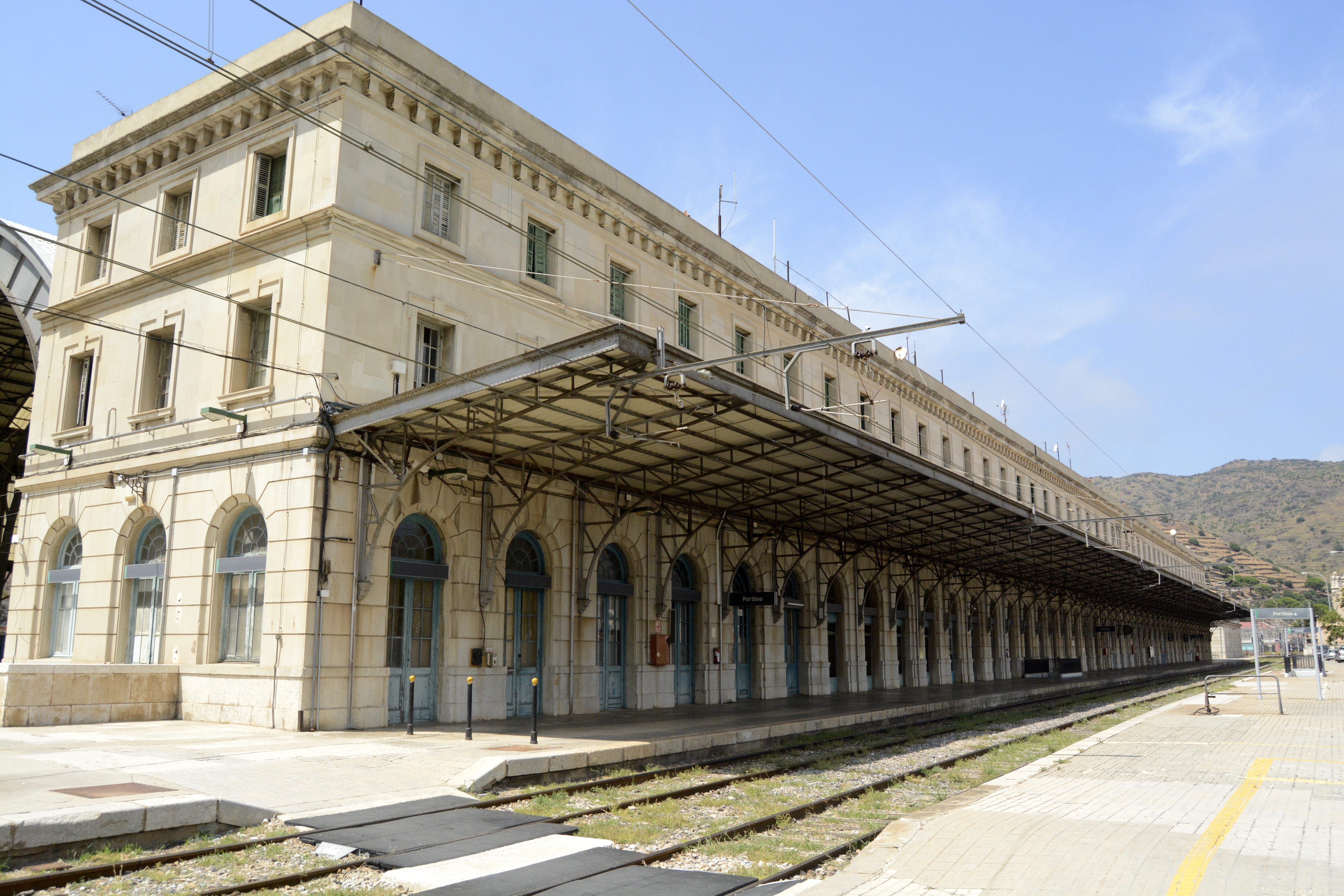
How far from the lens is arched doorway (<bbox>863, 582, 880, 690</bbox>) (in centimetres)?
3600

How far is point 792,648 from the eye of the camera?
31328mm

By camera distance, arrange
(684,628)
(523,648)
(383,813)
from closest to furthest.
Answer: (383,813) → (523,648) → (684,628)

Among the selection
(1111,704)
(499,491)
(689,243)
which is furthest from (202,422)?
(1111,704)

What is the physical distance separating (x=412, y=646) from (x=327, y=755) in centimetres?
505

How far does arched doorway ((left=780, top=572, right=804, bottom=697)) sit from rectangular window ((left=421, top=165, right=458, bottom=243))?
15.8 meters

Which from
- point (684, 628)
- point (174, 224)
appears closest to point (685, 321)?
point (684, 628)

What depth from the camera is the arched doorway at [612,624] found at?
2261 cm

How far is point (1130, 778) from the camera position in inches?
514

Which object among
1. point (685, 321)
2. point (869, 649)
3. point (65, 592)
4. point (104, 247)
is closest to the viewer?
point (65, 592)

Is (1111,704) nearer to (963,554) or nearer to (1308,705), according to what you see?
(1308,705)

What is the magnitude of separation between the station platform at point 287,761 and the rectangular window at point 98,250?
11.6 meters

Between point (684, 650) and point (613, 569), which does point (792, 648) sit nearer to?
point (684, 650)

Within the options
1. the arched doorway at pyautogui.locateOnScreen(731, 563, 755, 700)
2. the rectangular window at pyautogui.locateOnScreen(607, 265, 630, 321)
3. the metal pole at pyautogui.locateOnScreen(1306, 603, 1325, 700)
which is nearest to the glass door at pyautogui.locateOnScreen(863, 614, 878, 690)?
the arched doorway at pyautogui.locateOnScreen(731, 563, 755, 700)

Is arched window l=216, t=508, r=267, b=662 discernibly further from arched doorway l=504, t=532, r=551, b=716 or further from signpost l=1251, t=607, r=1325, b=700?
signpost l=1251, t=607, r=1325, b=700
